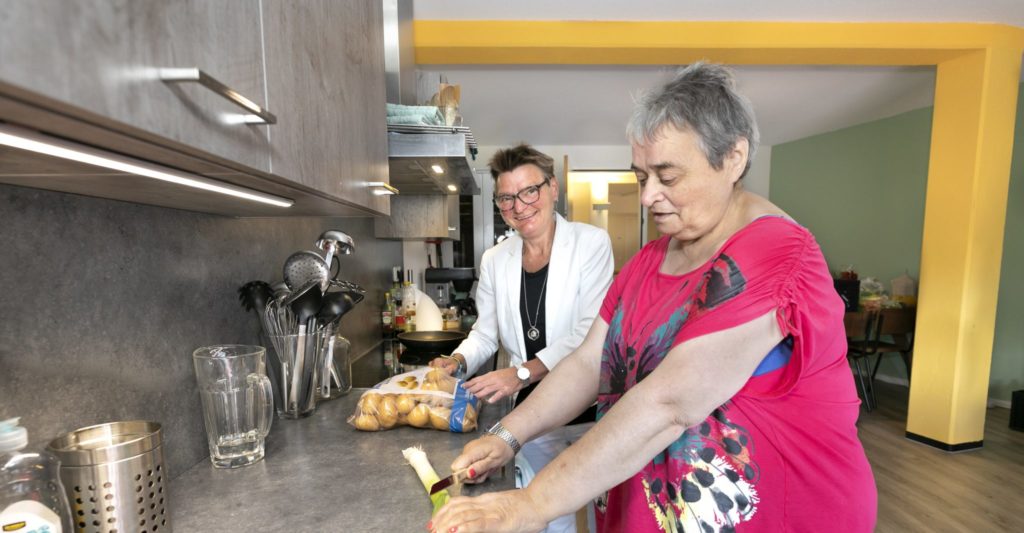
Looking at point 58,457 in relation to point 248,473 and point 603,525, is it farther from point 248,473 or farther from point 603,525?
point 603,525

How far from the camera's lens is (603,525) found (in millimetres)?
1072

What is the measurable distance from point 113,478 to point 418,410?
1.93 feet

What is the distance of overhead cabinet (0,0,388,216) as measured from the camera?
298mm

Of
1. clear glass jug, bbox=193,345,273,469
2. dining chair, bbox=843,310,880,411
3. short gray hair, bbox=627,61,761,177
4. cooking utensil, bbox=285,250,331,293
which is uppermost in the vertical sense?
short gray hair, bbox=627,61,761,177

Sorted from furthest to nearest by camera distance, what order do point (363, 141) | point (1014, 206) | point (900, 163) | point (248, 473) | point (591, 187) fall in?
1. point (591, 187)
2. point (900, 163)
3. point (1014, 206)
4. point (363, 141)
5. point (248, 473)

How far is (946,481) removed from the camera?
2699mm

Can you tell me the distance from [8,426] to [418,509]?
522 mm

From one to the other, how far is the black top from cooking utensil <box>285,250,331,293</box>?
78 centimetres

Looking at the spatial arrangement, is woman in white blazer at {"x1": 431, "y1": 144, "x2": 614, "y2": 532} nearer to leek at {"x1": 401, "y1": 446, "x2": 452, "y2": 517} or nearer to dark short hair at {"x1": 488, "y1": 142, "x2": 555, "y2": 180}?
dark short hair at {"x1": 488, "y1": 142, "x2": 555, "y2": 180}

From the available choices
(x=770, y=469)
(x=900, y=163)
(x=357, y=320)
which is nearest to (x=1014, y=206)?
(x=900, y=163)

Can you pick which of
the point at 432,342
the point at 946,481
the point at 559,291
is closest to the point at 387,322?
the point at 432,342

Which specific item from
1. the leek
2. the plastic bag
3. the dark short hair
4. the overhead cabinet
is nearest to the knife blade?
the leek

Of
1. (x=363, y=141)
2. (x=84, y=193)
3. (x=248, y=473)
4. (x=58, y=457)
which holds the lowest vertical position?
(x=248, y=473)

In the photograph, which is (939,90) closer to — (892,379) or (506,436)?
(892,379)
